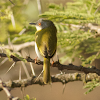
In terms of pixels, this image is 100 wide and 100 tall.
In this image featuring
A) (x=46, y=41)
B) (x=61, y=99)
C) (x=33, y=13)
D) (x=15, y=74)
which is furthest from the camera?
(x=33, y=13)

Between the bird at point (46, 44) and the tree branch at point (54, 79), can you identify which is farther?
the tree branch at point (54, 79)

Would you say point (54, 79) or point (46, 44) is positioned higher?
point (46, 44)

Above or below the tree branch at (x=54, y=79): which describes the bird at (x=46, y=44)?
above

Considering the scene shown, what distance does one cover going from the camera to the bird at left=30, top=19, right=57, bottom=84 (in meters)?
1.64

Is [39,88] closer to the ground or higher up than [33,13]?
closer to the ground

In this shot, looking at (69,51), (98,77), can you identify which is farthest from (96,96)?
(98,77)

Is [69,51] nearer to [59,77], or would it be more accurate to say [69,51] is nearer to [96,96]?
[59,77]

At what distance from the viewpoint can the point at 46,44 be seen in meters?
1.78

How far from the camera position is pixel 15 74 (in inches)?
160

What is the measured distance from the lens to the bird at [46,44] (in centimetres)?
164

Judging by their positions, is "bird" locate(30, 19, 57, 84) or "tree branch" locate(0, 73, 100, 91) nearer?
"bird" locate(30, 19, 57, 84)

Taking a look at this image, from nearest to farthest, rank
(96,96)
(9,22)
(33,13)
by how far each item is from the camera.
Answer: (96,96) → (9,22) → (33,13)

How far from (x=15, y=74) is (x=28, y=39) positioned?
2261mm

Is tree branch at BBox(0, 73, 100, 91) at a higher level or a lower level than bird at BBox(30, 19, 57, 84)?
lower
